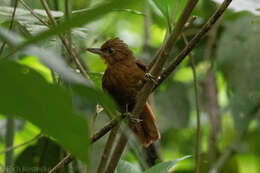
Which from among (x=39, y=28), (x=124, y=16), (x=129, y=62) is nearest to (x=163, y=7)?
(x=39, y=28)

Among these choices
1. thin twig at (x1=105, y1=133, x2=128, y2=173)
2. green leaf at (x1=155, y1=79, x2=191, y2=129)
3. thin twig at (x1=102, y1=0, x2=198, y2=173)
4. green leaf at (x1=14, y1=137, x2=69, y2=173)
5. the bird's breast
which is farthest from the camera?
green leaf at (x1=155, y1=79, x2=191, y2=129)

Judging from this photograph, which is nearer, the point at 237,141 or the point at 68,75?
the point at 68,75

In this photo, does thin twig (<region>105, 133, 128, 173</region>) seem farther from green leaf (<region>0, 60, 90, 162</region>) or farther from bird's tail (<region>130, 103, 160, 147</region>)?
bird's tail (<region>130, 103, 160, 147</region>)

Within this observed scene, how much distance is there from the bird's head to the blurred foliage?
0.32 feet

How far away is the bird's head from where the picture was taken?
257 centimetres

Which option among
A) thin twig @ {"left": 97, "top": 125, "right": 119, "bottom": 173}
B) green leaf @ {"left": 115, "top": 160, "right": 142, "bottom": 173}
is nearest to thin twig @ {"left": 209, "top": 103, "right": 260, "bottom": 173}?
green leaf @ {"left": 115, "top": 160, "right": 142, "bottom": 173}

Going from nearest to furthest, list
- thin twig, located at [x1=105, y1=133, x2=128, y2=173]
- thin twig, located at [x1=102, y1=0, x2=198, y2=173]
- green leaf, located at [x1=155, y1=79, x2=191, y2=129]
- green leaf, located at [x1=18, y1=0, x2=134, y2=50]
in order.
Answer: green leaf, located at [x1=18, y1=0, x2=134, y2=50] → thin twig, located at [x1=102, y1=0, x2=198, y2=173] → thin twig, located at [x1=105, y1=133, x2=128, y2=173] → green leaf, located at [x1=155, y1=79, x2=191, y2=129]

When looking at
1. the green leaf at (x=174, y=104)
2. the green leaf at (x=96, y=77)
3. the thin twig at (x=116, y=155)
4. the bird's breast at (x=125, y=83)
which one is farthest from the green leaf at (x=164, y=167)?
the green leaf at (x=174, y=104)

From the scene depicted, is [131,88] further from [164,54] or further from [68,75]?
[68,75]

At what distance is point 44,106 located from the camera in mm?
450

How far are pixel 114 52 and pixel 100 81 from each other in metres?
1.08

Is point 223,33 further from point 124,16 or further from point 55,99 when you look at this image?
point 55,99

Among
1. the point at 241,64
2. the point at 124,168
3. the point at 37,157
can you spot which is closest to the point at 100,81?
the point at 124,168

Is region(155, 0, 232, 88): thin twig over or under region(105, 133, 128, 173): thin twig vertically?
over
